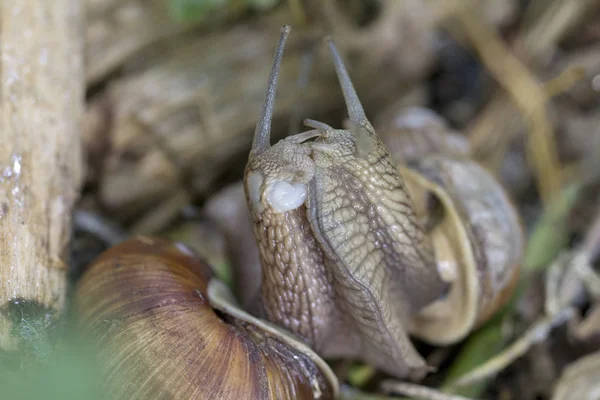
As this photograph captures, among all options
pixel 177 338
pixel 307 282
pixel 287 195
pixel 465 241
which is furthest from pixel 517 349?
pixel 177 338

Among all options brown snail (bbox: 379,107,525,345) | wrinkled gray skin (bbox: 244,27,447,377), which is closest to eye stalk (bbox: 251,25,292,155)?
wrinkled gray skin (bbox: 244,27,447,377)

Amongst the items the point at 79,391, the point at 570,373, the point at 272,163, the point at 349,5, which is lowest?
the point at 570,373

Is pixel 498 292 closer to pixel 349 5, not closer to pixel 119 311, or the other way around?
pixel 119 311

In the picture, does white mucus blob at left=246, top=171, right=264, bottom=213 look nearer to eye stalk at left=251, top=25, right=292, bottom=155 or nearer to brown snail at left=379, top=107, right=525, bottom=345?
eye stalk at left=251, top=25, right=292, bottom=155

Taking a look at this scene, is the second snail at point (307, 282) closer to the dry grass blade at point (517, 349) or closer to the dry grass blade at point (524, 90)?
the dry grass blade at point (517, 349)

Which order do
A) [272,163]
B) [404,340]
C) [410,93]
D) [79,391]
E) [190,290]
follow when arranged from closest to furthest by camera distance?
[79,391] → [272,163] → [190,290] → [404,340] → [410,93]

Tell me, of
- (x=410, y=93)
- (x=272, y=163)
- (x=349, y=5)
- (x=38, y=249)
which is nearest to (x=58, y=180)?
(x=38, y=249)
